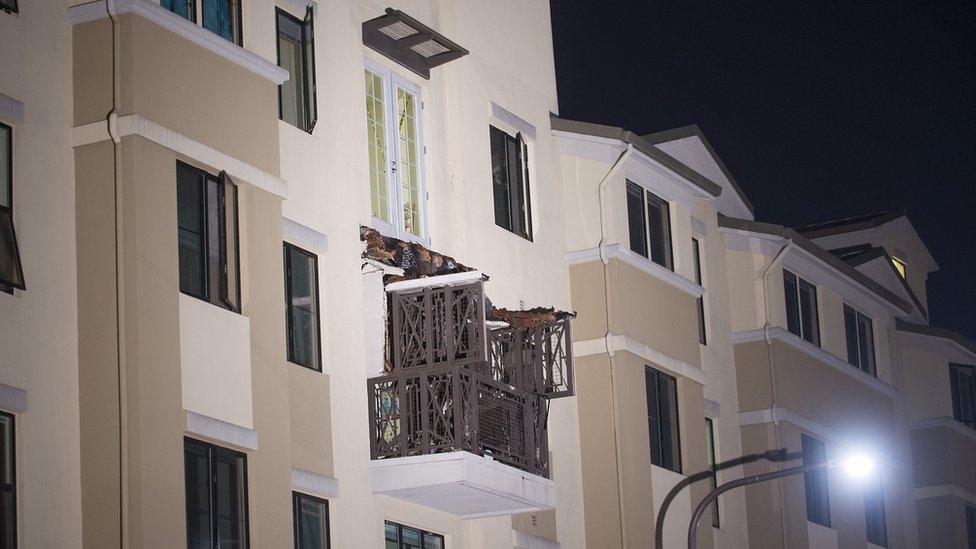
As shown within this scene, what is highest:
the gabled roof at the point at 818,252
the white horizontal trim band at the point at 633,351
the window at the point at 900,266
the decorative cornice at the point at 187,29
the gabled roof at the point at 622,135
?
the window at the point at 900,266

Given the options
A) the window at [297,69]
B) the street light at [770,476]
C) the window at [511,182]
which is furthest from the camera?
the window at [511,182]

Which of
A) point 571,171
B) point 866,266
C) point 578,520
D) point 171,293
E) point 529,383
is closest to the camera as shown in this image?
point 171,293

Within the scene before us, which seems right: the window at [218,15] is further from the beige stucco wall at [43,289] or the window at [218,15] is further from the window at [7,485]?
the window at [7,485]

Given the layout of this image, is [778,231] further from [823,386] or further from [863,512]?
[863,512]

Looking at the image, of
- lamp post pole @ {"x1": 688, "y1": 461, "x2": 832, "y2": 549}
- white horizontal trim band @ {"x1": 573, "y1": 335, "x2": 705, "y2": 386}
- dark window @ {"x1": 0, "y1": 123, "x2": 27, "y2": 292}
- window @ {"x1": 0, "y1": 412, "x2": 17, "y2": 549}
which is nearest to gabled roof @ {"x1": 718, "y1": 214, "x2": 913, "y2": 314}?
white horizontal trim band @ {"x1": 573, "y1": 335, "x2": 705, "y2": 386}

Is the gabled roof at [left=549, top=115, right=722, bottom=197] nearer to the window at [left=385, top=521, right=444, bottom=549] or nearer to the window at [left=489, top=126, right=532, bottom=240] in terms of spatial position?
the window at [left=489, top=126, right=532, bottom=240]

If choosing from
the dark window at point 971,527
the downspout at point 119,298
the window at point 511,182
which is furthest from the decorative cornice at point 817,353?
the downspout at point 119,298

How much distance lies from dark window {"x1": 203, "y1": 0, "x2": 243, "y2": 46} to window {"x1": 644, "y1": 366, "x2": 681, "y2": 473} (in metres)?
11.2

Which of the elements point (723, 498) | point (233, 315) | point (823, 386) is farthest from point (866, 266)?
point (233, 315)

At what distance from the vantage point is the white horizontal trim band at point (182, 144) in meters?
20.2

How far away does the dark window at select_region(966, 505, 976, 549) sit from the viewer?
45.6 meters

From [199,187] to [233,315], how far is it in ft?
4.83

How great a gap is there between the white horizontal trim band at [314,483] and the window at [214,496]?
1.59 metres

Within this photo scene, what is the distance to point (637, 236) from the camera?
107 ft
